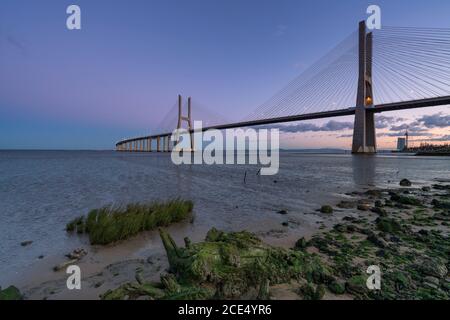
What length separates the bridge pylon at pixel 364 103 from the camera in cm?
4775

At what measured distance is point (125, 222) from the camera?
19.4 ft

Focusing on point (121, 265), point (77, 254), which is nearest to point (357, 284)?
point (121, 265)

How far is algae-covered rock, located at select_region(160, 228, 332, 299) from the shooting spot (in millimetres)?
3195

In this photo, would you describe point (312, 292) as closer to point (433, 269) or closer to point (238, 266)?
point (238, 266)

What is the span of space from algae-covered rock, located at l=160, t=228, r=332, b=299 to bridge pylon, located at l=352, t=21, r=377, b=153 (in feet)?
171

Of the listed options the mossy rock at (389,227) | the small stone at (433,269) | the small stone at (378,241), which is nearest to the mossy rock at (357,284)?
the small stone at (433,269)

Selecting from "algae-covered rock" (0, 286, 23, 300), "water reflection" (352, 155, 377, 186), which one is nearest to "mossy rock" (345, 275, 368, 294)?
"algae-covered rock" (0, 286, 23, 300)

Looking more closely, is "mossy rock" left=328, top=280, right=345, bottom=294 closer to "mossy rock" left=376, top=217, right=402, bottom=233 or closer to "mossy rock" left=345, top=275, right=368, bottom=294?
"mossy rock" left=345, top=275, right=368, bottom=294

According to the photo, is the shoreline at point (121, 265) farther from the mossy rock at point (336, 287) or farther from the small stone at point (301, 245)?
the small stone at point (301, 245)

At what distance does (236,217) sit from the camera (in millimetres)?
7977

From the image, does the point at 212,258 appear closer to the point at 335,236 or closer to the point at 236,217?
the point at 335,236

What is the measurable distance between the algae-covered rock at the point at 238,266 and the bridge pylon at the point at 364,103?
52.1m

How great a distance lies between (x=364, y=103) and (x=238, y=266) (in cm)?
5491
